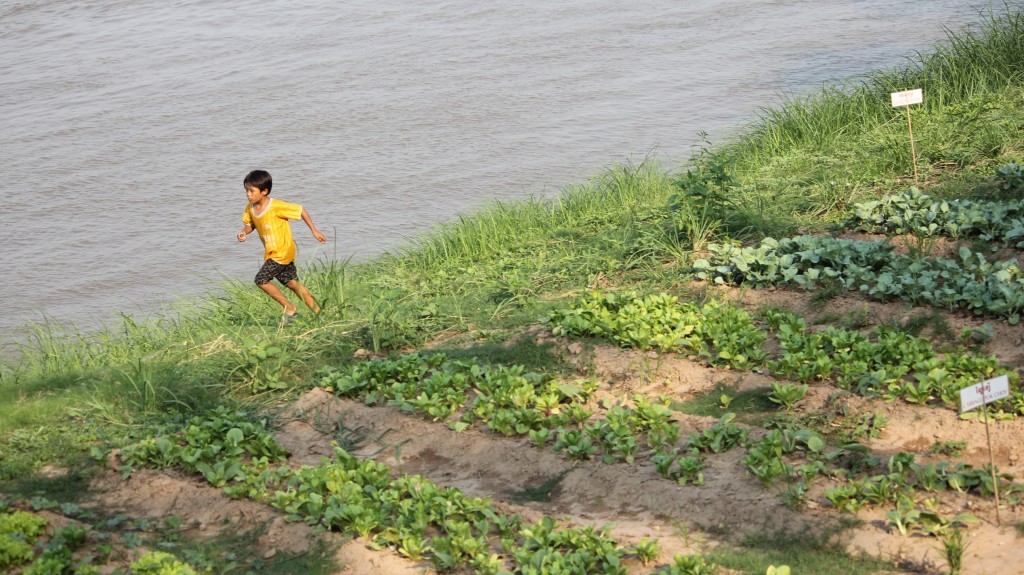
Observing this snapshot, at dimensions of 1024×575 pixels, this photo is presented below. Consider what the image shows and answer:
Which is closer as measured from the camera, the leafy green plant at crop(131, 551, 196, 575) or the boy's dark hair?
the leafy green plant at crop(131, 551, 196, 575)

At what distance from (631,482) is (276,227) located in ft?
13.7

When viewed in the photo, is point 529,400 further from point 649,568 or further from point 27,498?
point 27,498

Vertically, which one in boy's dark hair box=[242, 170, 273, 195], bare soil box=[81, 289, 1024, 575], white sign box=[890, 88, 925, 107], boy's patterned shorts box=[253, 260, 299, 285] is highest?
boy's dark hair box=[242, 170, 273, 195]

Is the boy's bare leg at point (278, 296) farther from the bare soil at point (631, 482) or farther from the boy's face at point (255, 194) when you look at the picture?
the bare soil at point (631, 482)

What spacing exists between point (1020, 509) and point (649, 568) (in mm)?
1653

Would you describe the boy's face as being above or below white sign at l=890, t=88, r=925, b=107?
above

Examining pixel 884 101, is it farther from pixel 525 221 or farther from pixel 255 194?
pixel 255 194

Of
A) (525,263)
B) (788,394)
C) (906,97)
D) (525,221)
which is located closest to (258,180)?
(525,263)

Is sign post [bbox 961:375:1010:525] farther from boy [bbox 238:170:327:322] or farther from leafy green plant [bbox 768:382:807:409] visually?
boy [bbox 238:170:327:322]

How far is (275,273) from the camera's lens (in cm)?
862

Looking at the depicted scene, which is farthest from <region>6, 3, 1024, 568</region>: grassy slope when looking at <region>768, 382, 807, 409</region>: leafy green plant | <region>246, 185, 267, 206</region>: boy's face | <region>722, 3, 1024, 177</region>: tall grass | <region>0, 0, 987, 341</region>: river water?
<region>768, 382, 807, 409</region>: leafy green plant

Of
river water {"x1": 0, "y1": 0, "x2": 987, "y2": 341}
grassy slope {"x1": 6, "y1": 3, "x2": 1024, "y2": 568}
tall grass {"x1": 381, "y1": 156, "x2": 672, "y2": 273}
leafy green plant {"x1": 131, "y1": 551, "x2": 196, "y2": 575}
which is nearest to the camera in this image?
leafy green plant {"x1": 131, "y1": 551, "x2": 196, "y2": 575}

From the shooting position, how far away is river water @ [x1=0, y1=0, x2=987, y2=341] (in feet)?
39.7

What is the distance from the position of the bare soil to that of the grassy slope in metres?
0.61
